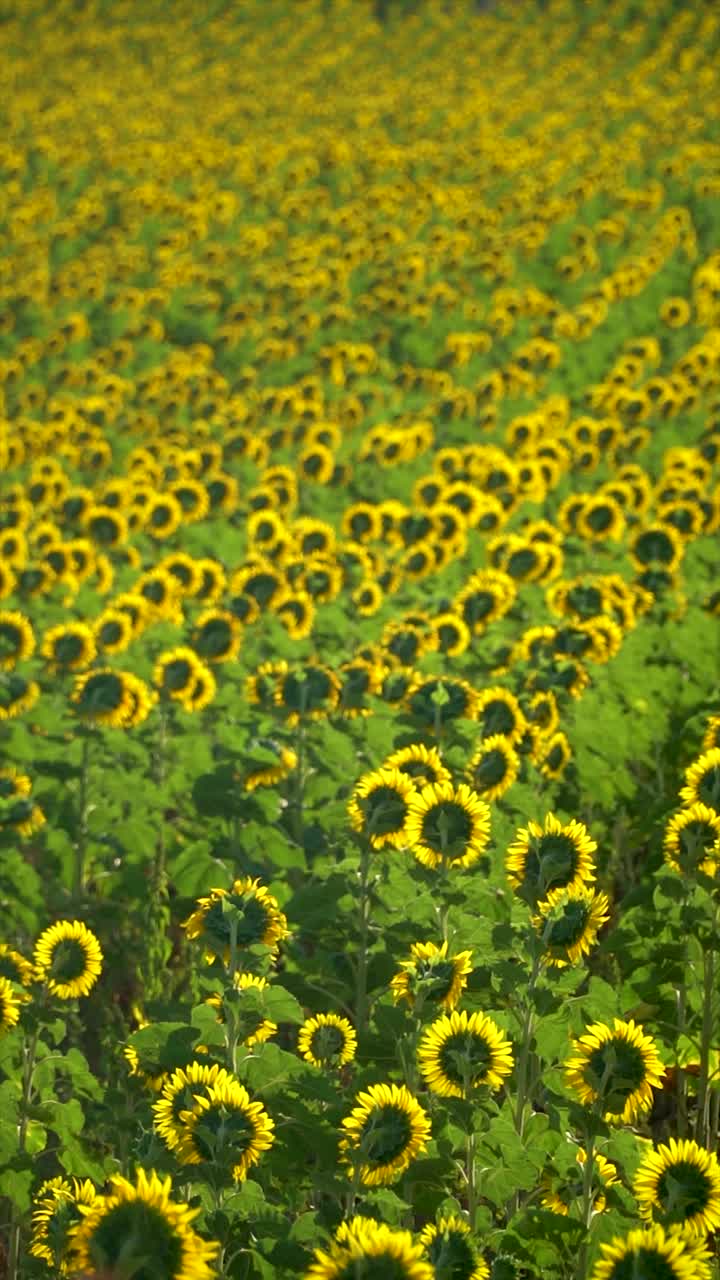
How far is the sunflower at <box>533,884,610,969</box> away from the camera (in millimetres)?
3602

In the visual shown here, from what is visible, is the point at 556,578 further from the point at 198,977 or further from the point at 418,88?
the point at 418,88

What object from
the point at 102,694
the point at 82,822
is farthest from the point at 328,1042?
the point at 102,694

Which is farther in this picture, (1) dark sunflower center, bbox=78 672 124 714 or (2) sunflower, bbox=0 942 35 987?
(1) dark sunflower center, bbox=78 672 124 714

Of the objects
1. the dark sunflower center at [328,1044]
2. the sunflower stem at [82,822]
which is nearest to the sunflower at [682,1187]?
the dark sunflower center at [328,1044]

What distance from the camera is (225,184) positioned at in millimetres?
24094

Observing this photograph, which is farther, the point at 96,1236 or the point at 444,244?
the point at 444,244

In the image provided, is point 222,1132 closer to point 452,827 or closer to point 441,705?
point 452,827

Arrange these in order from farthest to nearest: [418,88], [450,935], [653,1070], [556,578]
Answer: [418,88] < [556,578] < [450,935] < [653,1070]

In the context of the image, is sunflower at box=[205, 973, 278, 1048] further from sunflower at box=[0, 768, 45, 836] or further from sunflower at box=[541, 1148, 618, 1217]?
sunflower at box=[0, 768, 45, 836]

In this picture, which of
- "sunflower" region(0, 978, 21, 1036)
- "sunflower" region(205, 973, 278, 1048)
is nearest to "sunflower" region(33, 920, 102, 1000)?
"sunflower" region(0, 978, 21, 1036)

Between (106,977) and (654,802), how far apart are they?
8.10 ft

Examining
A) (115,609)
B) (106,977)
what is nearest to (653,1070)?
(106,977)

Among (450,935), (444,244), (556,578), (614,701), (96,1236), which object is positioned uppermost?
(444,244)

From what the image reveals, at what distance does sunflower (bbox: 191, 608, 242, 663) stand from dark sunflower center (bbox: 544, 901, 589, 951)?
4.15 m
